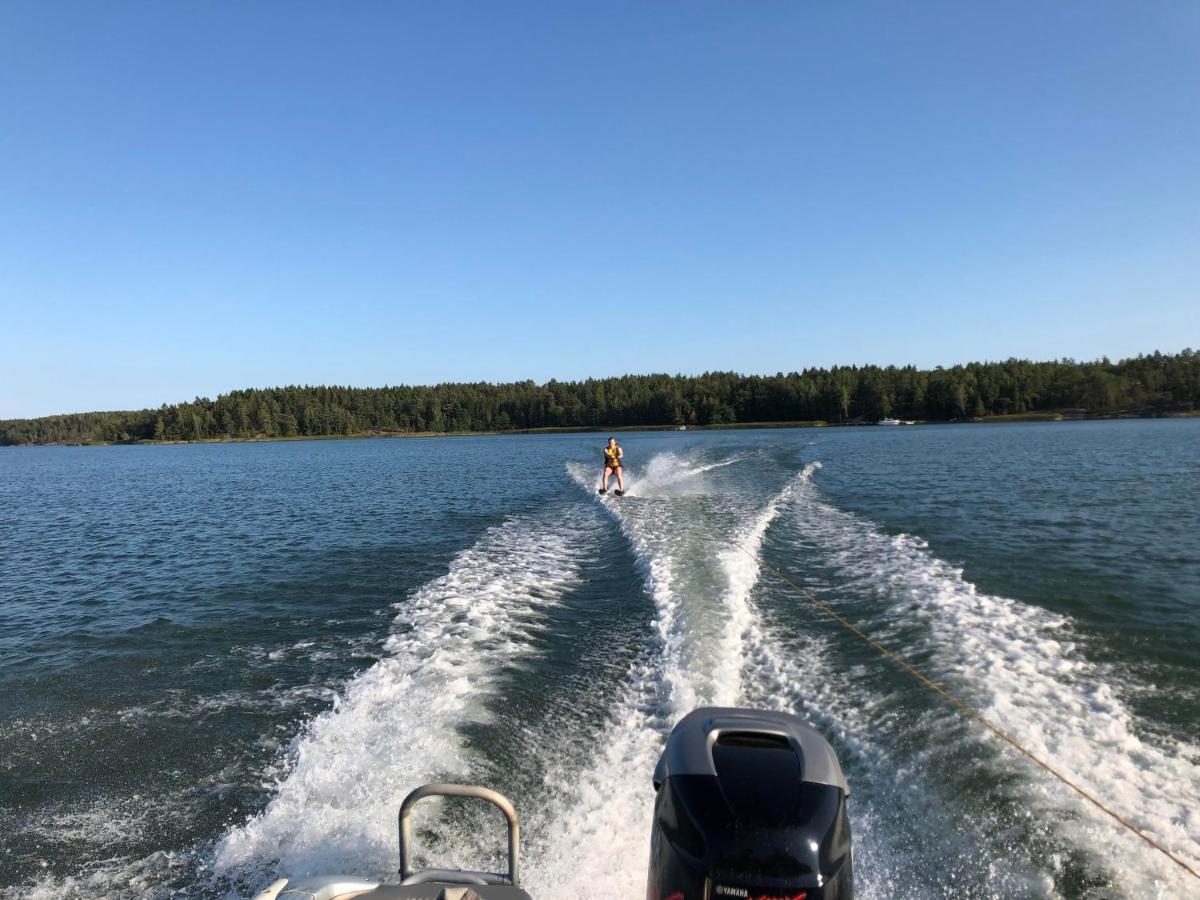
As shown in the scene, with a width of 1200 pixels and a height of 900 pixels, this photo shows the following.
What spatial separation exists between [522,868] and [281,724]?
348cm

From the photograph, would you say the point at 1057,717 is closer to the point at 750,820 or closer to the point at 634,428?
the point at 750,820

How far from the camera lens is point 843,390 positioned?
121 metres

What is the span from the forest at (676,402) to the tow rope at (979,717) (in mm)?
118004

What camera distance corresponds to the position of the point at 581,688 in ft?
23.7

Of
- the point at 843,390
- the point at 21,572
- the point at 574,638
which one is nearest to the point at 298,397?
the point at 843,390

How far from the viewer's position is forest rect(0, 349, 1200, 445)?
113 m

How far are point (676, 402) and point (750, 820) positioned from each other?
133881mm

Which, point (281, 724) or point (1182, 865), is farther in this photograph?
point (281, 724)

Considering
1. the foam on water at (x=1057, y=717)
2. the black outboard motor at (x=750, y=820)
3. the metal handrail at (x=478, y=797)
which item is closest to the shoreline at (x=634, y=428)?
the foam on water at (x=1057, y=717)

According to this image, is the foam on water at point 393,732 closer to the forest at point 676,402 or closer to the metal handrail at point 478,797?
the metal handrail at point 478,797

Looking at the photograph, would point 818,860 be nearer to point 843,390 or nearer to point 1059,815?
point 1059,815

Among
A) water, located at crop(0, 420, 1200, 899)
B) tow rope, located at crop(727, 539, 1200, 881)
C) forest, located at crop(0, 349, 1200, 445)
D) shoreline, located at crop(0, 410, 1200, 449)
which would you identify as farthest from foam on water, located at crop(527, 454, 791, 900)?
forest, located at crop(0, 349, 1200, 445)


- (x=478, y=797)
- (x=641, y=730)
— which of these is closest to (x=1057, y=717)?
(x=641, y=730)

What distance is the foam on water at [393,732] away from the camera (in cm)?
462
